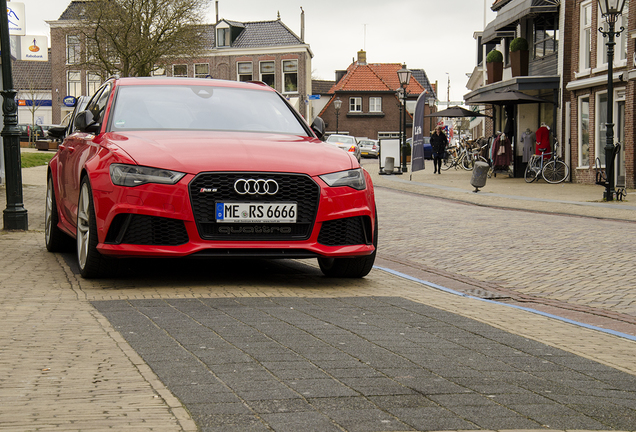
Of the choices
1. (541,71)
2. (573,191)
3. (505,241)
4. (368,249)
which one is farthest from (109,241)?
(541,71)

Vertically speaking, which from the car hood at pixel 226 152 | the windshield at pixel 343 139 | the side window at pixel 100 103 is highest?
the windshield at pixel 343 139

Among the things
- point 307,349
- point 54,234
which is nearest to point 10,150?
point 54,234

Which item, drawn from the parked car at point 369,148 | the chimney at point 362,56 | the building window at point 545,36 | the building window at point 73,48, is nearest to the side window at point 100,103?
the building window at point 545,36

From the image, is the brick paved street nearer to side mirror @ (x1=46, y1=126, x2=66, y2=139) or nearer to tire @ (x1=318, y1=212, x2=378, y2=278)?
tire @ (x1=318, y1=212, x2=378, y2=278)

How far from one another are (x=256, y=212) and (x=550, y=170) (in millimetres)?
22098

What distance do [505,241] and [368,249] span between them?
463 centimetres

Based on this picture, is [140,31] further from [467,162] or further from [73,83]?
[73,83]

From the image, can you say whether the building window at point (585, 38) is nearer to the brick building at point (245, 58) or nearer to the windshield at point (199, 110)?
the windshield at point (199, 110)

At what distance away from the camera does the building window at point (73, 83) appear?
70.9 metres

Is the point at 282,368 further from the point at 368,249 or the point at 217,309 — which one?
the point at 368,249

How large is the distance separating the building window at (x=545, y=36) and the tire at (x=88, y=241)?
80.6ft

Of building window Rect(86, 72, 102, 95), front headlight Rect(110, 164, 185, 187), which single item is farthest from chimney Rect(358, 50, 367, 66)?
front headlight Rect(110, 164, 185, 187)

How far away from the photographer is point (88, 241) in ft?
20.9

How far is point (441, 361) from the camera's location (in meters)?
4.20
